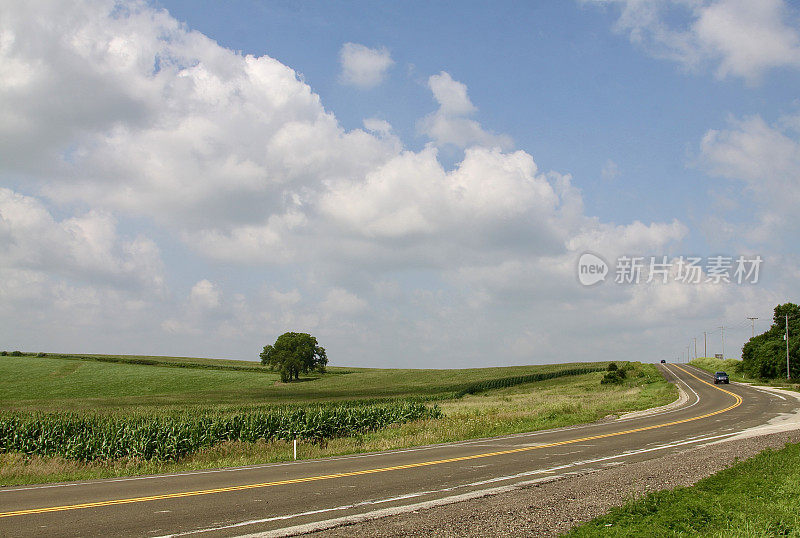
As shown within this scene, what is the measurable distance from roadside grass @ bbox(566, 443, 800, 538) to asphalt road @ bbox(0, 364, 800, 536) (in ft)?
12.3

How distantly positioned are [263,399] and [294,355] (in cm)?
3507

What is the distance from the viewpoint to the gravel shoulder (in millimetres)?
8969

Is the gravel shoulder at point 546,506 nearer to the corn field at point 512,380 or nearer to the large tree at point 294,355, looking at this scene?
the corn field at point 512,380

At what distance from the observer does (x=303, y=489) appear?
1309cm

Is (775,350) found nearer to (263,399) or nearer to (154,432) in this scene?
(263,399)

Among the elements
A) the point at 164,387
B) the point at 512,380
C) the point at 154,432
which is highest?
the point at 154,432

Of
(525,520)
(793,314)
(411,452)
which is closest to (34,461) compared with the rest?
(411,452)

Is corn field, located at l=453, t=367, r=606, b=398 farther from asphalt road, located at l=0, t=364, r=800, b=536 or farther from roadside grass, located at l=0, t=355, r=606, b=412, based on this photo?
asphalt road, located at l=0, t=364, r=800, b=536

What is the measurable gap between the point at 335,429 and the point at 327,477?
624 inches

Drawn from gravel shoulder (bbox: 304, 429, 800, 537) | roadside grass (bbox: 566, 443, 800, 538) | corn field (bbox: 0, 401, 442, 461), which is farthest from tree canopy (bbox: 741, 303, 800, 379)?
roadside grass (bbox: 566, 443, 800, 538)

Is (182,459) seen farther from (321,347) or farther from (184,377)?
(321,347)

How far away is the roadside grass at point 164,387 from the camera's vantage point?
58875 millimetres

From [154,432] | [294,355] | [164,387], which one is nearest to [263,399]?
[164,387]

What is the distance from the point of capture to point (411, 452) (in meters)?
20.9
